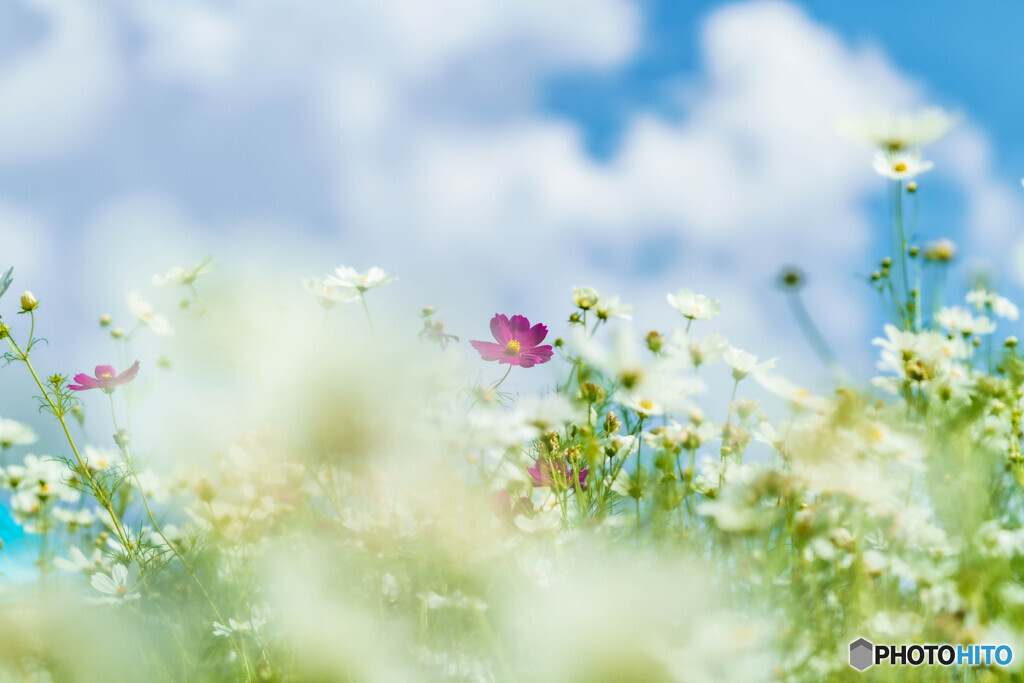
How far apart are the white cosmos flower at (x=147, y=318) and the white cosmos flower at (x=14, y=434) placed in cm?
44

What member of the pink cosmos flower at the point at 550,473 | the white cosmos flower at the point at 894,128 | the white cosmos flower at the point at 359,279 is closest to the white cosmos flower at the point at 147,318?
the white cosmos flower at the point at 359,279

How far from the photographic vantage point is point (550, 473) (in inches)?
50.7

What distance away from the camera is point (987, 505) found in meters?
1.03

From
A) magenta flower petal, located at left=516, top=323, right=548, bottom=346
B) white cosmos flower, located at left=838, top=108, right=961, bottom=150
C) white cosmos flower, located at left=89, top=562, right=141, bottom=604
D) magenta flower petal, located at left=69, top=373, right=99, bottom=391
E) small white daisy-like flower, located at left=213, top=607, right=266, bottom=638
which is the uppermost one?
white cosmos flower, located at left=838, top=108, right=961, bottom=150

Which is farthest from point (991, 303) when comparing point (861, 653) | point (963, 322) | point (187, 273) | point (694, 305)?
point (187, 273)

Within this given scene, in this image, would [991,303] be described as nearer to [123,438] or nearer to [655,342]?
[655,342]

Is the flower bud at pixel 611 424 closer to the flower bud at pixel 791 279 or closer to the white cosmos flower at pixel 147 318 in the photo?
the flower bud at pixel 791 279

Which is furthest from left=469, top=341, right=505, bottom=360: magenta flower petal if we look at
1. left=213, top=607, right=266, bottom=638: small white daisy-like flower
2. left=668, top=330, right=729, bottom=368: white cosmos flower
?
left=213, top=607, right=266, bottom=638: small white daisy-like flower

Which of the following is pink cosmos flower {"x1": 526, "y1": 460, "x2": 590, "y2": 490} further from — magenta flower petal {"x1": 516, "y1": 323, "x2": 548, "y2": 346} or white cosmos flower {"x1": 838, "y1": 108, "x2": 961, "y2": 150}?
white cosmos flower {"x1": 838, "y1": 108, "x2": 961, "y2": 150}

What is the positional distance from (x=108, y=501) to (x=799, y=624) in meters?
1.05

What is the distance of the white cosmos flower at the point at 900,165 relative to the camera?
129 centimetres

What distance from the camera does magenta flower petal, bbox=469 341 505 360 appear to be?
52.6 inches

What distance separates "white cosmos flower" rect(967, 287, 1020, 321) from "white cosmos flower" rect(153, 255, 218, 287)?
1.51 m

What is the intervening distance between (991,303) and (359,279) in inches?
48.9
